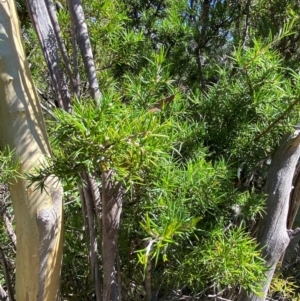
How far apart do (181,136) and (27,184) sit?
0.31 meters

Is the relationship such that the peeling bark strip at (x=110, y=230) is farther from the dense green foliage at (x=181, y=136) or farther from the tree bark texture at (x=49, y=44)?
the tree bark texture at (x=49, y=44)

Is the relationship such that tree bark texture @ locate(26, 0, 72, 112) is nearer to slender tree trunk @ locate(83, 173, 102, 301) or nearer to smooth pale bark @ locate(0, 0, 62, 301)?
smooth pale bark @ locate(0, 0, 62, 301)

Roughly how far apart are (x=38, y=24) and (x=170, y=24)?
434 millimetres

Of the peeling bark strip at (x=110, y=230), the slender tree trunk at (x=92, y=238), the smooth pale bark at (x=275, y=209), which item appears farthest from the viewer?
the smooth pale bark at (x=275, y=209)

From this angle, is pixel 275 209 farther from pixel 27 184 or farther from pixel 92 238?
pixel 27 184

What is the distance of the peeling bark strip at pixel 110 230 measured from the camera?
28.0 inches

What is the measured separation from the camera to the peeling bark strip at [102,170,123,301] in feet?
2.33

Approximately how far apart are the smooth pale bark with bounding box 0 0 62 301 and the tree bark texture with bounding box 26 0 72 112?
0.04m

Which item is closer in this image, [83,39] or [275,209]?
[83,39]

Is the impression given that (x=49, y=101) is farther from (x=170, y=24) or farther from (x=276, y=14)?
(x=276, y=14)

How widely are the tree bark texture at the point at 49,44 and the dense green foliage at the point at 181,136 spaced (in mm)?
56

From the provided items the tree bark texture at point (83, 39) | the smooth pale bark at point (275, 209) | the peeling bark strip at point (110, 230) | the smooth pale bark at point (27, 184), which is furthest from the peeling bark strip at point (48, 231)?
the smooth pale bark at point (275, 209)

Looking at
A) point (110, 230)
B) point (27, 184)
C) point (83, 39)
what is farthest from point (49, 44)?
point (110, 230)

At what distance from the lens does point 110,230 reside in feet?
2.49
